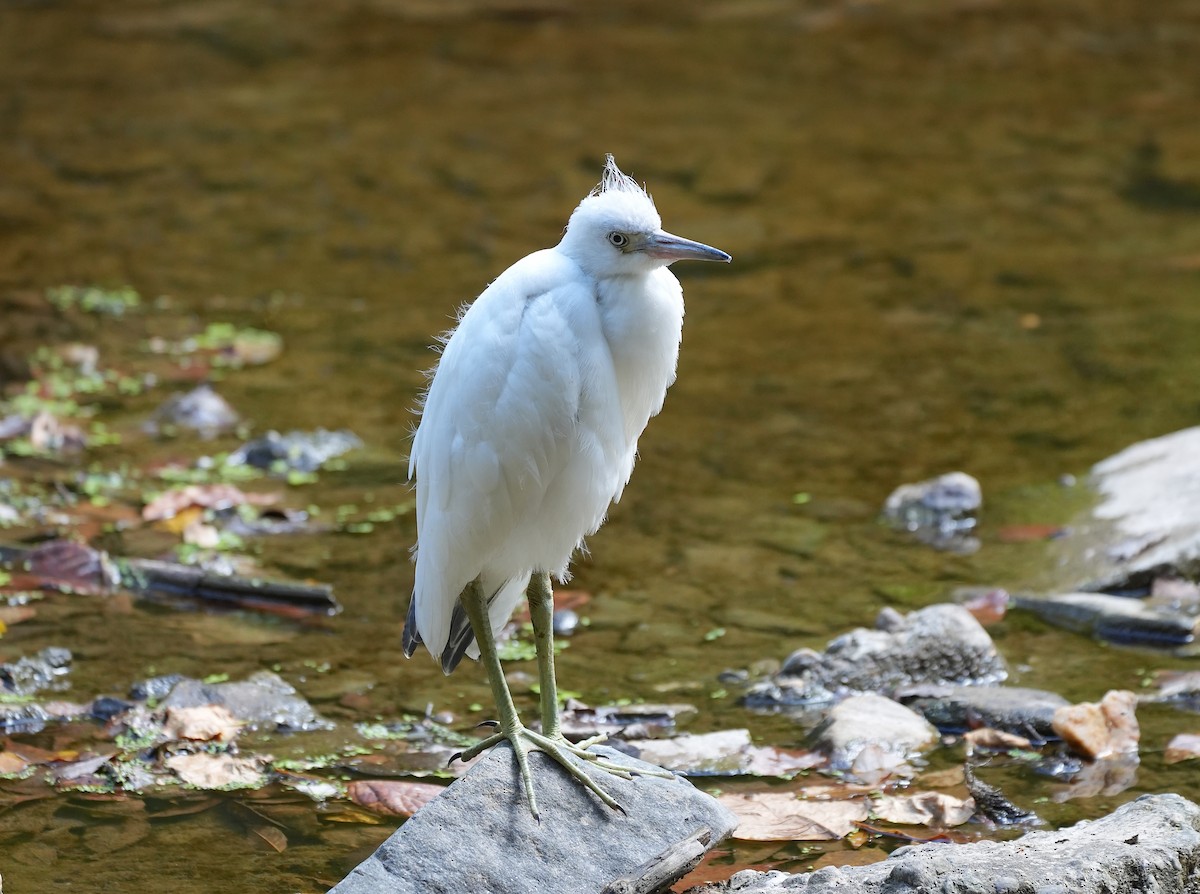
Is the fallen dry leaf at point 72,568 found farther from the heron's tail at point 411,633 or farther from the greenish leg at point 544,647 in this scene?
the greenish leg at point 544,647

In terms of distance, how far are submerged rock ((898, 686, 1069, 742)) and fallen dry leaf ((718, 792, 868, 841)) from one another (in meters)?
0.61

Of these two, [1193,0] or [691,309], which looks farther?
[1193,0]

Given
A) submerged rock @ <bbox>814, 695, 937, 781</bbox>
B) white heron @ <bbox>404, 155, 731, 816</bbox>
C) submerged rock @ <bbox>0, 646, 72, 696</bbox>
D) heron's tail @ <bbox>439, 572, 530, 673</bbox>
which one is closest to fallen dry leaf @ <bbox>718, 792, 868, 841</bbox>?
submerged rock @ <bbox>814, 695, 937, 781</bbox>

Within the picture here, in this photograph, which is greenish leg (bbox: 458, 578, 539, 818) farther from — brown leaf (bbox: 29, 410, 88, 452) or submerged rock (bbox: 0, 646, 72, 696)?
brown leaf (bbox: 29, 410, 88, 452)

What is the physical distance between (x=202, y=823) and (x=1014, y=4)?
1230 cm

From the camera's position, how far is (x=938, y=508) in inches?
255

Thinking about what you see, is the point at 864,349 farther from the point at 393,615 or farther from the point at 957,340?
the point at 393,615

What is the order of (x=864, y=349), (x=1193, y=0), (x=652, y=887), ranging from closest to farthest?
(x=652, y=887), (x=864, y=349), (x=1193, y=0)

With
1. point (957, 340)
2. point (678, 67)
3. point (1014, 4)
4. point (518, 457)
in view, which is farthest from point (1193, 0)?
point (518, 457)

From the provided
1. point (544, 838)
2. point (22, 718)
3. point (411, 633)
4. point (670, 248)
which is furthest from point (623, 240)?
point (22, 718)

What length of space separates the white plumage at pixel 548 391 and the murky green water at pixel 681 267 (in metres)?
1.01

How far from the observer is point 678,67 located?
13.2 m

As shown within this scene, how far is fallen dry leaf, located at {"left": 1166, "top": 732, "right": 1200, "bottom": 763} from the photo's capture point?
4629 millimetres

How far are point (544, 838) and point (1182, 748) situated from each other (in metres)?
2.11
